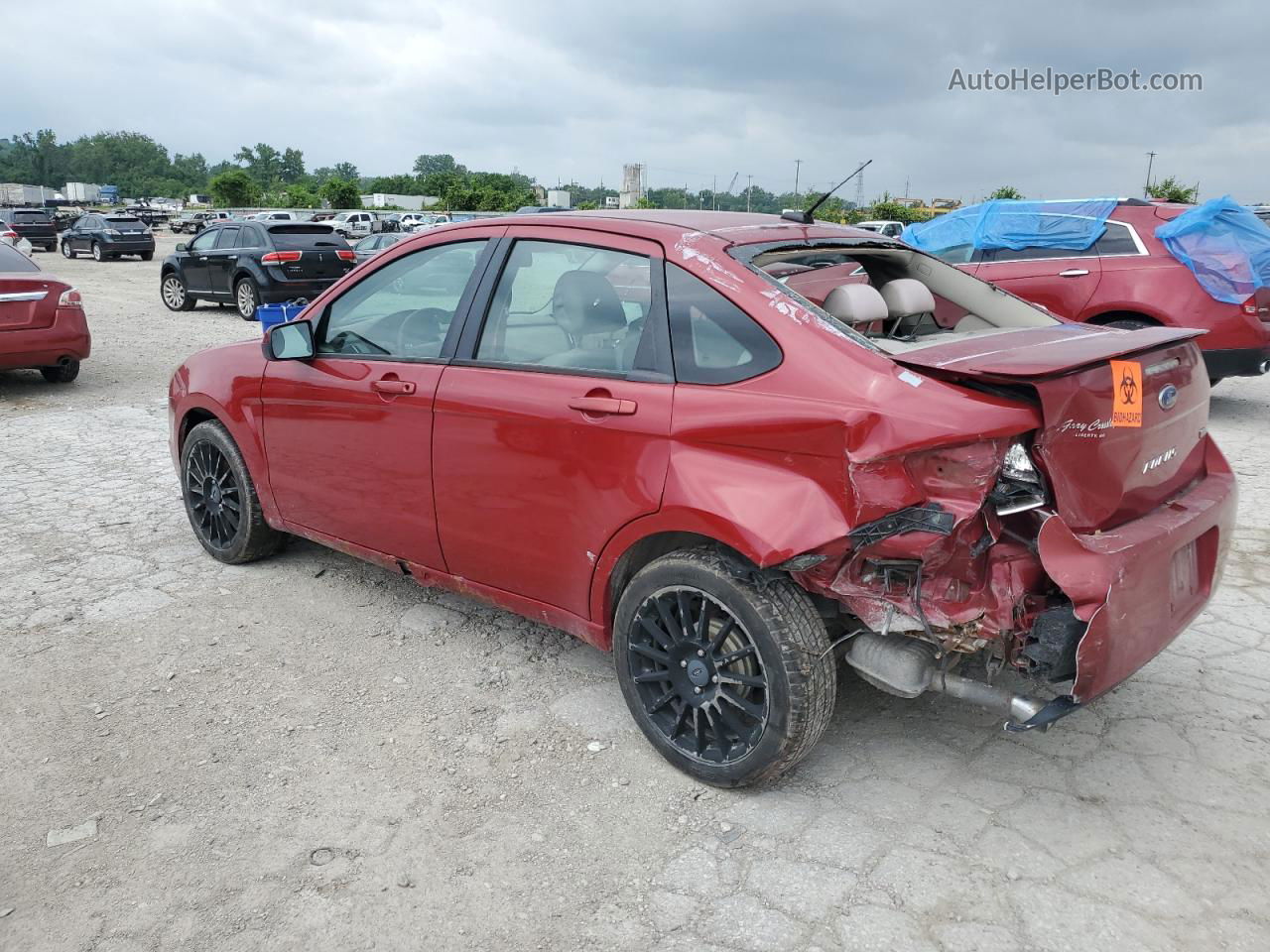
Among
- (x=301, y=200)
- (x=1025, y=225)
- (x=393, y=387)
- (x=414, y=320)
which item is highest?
(x=301, y=200)

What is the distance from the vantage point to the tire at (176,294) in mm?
17016

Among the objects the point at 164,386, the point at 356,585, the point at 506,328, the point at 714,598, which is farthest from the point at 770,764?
the point at 164,386

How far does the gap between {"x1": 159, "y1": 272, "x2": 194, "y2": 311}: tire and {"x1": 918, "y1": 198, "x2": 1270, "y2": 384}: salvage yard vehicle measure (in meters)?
13.6

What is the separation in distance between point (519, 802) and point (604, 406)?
1.26m

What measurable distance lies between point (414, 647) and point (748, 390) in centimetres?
198

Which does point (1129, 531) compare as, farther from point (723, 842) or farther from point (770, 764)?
point (723, 842)

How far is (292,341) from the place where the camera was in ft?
13.3

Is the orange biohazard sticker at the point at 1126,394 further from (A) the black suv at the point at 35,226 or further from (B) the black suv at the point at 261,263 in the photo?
(A) the black suv at the point at 35,226

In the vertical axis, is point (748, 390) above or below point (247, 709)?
above

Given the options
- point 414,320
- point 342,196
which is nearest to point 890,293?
point 414,320

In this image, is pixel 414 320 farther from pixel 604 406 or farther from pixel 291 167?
pixel 291 167

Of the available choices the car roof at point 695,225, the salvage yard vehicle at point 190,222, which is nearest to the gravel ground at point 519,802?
the car roof at point 695,225

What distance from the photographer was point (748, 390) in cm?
280

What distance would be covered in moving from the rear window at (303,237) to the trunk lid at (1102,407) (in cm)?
1477
